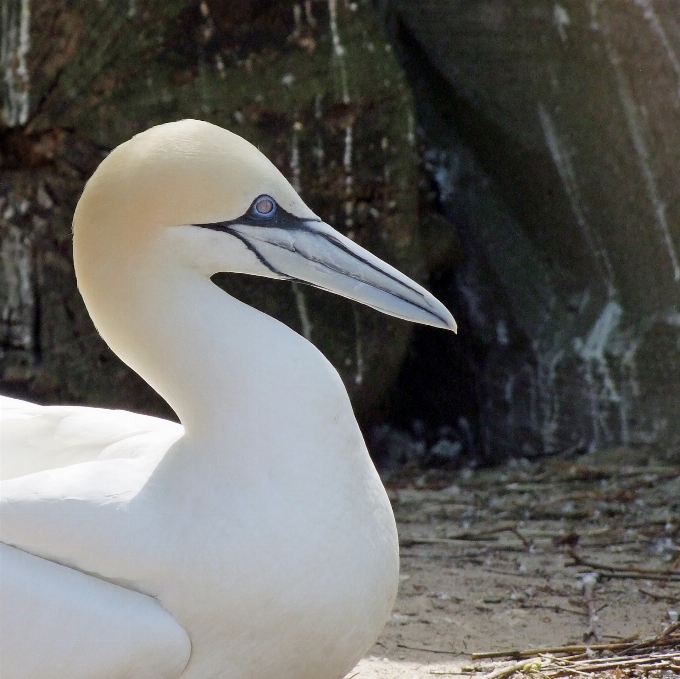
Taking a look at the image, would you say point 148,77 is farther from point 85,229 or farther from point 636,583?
point 636,583

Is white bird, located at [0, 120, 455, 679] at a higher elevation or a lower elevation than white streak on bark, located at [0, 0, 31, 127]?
lower

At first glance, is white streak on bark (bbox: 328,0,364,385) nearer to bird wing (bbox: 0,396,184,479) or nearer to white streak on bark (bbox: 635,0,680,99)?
white streak on bark (bbox: 635,0,680,99)

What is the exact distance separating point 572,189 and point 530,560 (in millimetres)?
2028

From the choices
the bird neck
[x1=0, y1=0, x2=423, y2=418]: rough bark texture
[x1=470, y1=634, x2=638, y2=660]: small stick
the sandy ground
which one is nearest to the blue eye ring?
the bird neck

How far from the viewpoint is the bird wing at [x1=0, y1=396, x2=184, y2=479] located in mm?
3045

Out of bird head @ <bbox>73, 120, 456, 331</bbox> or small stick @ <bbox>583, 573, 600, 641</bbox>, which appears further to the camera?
small stick @ <bbox>583, 573, 600, 641</bbox>

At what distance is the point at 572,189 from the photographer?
5676mm

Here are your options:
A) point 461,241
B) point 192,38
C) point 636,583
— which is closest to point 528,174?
point 461,241

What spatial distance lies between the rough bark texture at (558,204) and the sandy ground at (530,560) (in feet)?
1.15

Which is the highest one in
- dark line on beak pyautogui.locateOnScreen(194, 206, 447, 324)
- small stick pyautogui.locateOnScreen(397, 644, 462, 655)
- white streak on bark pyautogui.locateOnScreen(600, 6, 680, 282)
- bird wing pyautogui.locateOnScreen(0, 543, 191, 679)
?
white streak on bark pyautogui.locateOnScreen(600, 6, 680, 282)

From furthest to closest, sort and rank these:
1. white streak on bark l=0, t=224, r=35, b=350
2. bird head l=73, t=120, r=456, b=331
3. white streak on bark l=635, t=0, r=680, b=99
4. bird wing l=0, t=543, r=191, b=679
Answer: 1. white streak on bark l=0, t=224, r=35, b=350
2. white streak on bark l=635, t=0, r=680, b=99
3. bird head l=73, t=120, r=456, b=331
4. bird wing l=0, t=543, r=191, b=679

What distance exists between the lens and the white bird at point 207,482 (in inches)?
101

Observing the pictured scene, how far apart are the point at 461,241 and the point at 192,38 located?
193 cm

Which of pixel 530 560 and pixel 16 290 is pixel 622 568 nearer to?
pixel 530 560
